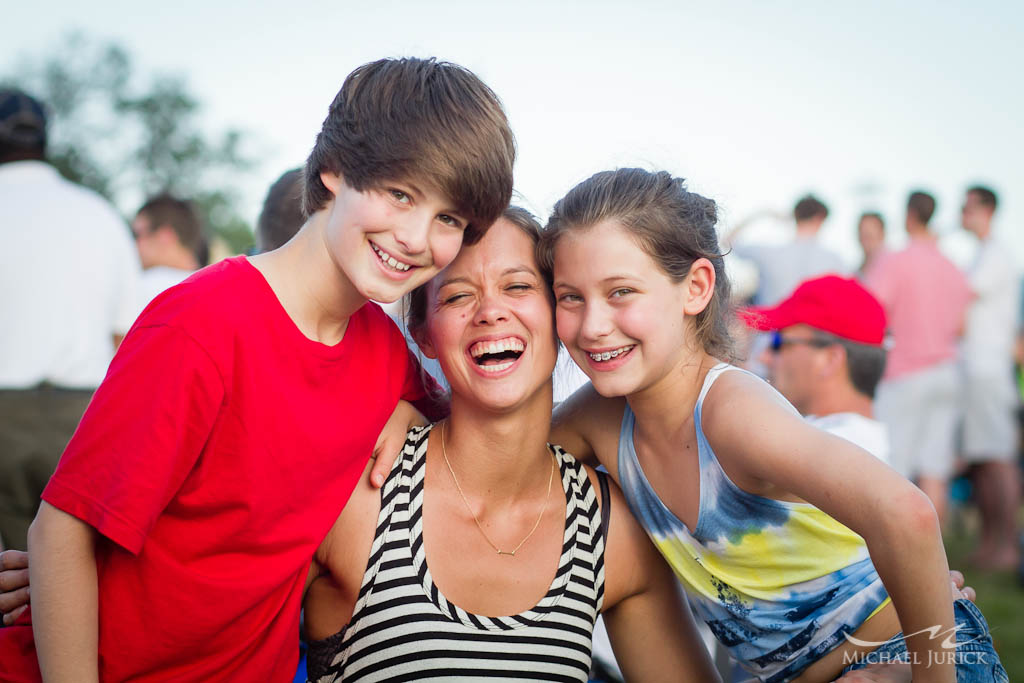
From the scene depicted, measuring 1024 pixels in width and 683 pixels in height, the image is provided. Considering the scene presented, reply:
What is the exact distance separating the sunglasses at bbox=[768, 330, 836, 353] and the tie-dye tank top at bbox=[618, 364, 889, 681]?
1721mm

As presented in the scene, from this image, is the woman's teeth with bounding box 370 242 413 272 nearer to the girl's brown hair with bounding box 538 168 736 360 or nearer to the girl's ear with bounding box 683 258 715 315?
the girl's brown hair with bounding box 538 168 736 360

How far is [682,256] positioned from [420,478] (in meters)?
1.01

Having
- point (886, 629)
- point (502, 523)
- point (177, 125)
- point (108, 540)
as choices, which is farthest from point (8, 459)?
point (177, 125)

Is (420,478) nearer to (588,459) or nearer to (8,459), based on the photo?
(588,459)

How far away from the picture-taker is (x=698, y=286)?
8.75 feet

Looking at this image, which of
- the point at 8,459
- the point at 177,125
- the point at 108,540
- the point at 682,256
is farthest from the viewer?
the point at 177,125

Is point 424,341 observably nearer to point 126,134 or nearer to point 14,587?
point 14,587

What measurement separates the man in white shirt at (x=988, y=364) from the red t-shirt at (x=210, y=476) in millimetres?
6550

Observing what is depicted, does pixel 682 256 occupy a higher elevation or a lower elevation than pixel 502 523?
higher

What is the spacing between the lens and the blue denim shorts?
7.37 ft

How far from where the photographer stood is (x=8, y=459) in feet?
12.0

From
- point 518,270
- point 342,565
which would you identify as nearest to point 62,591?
point 342,565

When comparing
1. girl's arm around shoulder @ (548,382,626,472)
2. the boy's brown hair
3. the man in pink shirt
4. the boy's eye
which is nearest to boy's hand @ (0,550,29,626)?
the boy's brown hair

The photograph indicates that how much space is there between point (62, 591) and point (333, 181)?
1.15 meters
